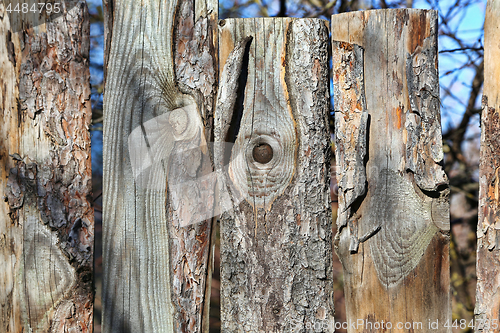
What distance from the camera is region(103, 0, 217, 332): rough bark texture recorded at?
1.20 metres

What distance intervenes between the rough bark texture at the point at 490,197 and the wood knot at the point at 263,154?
795 mm

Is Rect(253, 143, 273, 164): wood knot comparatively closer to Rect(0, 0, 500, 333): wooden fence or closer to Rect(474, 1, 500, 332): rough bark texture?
Rect(0, 0, 500, 333): wooden fence

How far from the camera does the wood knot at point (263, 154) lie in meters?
1.20

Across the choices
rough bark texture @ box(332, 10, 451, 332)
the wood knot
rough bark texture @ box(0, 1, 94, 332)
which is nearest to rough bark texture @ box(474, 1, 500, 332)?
rough bark texture @ box(332, 10, 451, 332)

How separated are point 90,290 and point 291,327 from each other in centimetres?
71

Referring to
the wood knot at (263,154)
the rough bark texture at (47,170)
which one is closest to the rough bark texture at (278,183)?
the wood knot at (263,154)

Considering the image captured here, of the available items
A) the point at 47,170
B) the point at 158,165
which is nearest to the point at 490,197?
the point at 158,165

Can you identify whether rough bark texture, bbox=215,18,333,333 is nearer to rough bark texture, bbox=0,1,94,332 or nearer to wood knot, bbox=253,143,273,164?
wood knot, bbox=253,143,273,164

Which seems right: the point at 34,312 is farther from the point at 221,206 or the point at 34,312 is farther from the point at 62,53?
the point at 62,53

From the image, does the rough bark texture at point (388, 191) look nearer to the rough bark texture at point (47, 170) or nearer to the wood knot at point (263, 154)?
the wood knot at point (263, 154)

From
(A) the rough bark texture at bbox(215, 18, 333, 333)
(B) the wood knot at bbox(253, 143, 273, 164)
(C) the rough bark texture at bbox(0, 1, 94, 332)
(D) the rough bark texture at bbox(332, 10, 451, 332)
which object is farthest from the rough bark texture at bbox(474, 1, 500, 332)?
(C) the rough bark texture at bbox(0, 1, 94, 332)

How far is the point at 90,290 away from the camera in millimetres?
1246

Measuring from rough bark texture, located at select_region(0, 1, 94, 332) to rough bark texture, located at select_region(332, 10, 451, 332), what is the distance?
2.95 ft

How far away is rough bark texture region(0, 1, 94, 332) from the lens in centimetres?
121
